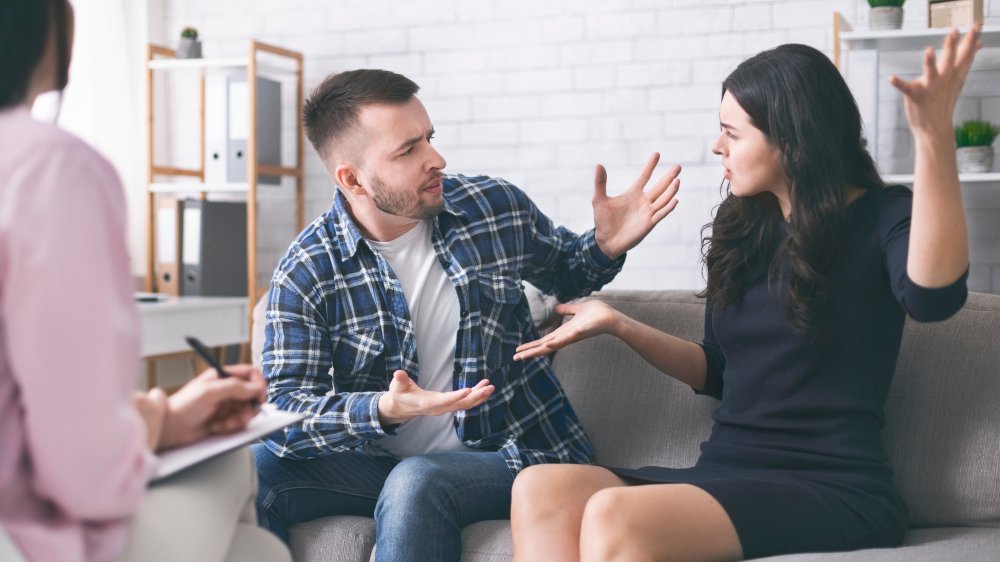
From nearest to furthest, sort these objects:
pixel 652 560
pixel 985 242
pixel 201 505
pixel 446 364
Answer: pixel 201 505 < pixel 652 560 < pixel 446 364 < pixel 985 242

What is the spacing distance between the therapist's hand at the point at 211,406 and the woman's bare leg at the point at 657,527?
0.58 m

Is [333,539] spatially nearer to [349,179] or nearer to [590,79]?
[349,179]

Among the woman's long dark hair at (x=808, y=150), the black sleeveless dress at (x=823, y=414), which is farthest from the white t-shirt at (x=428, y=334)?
the woman's long dark hair at (x=808, y=150)

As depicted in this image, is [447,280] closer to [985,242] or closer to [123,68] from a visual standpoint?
[985,242]

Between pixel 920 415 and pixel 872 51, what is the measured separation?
65.7 inches

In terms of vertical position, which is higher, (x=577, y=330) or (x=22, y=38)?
(x=22, y=38)

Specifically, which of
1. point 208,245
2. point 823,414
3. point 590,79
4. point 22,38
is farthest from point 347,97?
point 208,245

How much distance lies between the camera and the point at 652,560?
1456 mm

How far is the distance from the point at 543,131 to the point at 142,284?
5.41 ft

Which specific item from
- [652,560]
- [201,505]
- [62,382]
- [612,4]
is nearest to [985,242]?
[612,4]

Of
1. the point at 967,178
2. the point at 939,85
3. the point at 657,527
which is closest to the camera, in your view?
the point at 939,85

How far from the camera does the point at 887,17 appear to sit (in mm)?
2961

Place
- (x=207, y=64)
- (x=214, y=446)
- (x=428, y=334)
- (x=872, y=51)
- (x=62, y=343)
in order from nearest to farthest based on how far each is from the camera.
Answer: (x=62, y=343) → (x=214, y=446) → (x=428, y=334) → (x=872, y=51) → (x=207, y=64)

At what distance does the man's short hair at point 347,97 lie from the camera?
2014mm
